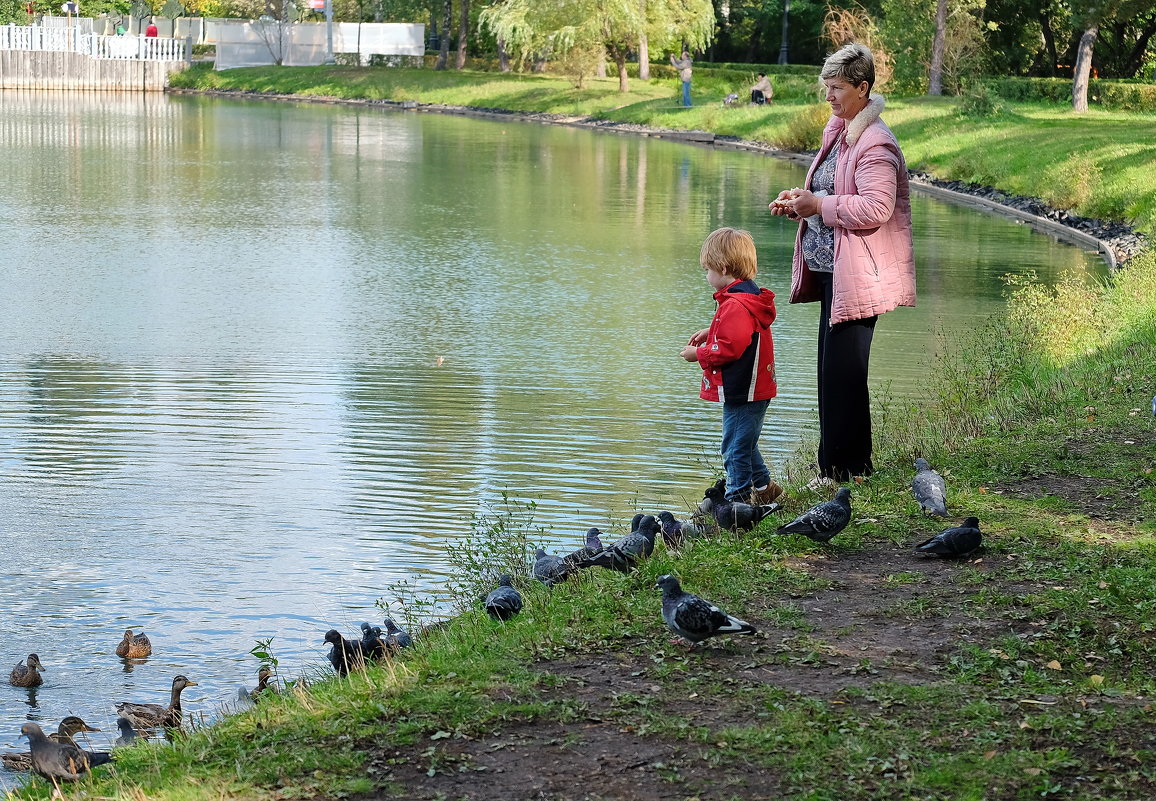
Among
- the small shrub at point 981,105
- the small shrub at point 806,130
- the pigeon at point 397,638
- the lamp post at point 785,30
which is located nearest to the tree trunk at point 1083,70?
the small shrub at point 981,105

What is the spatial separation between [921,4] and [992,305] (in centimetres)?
3260

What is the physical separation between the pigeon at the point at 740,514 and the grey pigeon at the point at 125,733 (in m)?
2.87

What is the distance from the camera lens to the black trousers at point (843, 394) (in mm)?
7082

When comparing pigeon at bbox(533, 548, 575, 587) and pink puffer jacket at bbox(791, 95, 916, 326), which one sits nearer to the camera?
pigeon at bbox(533, 548, 575, 587)

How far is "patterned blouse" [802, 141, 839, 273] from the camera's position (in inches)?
281

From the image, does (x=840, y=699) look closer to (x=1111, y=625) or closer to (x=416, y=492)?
(x=1111, y=625)

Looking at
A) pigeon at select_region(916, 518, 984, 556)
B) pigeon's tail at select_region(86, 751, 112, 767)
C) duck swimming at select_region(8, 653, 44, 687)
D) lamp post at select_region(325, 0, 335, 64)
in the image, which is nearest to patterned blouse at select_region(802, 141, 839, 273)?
pigeon at select_region(916, 518, 984, 556)

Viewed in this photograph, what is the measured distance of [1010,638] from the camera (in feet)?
16.8

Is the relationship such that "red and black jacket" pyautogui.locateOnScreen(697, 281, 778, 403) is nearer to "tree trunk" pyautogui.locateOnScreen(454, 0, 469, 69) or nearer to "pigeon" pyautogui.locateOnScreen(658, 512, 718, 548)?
"pigeon" pyautogui.locateOnScreen(658, 512, 718, 548)

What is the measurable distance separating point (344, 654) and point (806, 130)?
34940mm

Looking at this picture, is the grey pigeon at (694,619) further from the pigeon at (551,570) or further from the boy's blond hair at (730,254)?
the boy's blond hair at (730,254)

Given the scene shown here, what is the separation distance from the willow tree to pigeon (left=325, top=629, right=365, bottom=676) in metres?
49.6

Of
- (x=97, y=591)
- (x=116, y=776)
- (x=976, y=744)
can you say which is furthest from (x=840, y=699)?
(x=97, y=591)

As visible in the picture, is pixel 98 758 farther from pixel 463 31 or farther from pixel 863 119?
pixel 463 31
